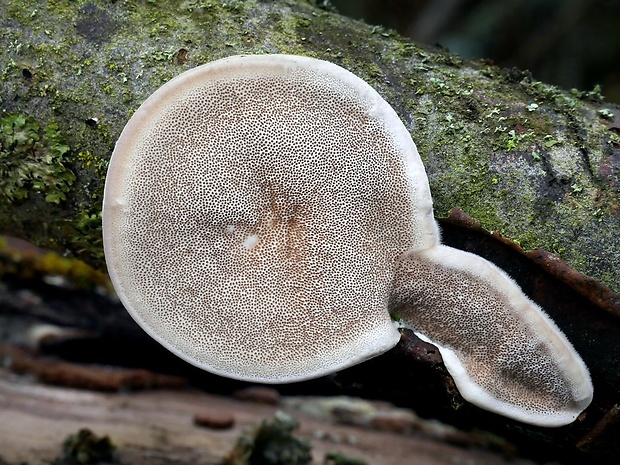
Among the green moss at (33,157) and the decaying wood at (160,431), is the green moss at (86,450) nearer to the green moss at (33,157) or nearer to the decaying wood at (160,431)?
the decaying wood at (160,431)

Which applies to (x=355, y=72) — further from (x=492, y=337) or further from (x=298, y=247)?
(x=492, y=337)

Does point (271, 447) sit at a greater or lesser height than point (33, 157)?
lesser

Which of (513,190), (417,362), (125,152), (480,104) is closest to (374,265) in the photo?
(417,362)

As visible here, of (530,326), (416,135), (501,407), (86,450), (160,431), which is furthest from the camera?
(160,431)

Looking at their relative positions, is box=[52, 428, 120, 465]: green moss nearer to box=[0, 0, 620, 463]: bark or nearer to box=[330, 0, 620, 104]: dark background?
box=[0, 0, 620, 463]: bark

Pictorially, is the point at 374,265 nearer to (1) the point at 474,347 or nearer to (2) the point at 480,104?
(1) the point at 474,347

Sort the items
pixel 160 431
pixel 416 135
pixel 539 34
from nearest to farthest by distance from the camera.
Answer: pixel 416 135
pixel 160 431
pixel 539 34

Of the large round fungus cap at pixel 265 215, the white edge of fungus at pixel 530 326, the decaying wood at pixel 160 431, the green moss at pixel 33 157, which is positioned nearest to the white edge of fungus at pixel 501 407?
the white edge of fungus at pixel 530 326

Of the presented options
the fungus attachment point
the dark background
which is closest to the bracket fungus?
the fungus attachment point

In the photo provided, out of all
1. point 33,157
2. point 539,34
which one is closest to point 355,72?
point 33,157
